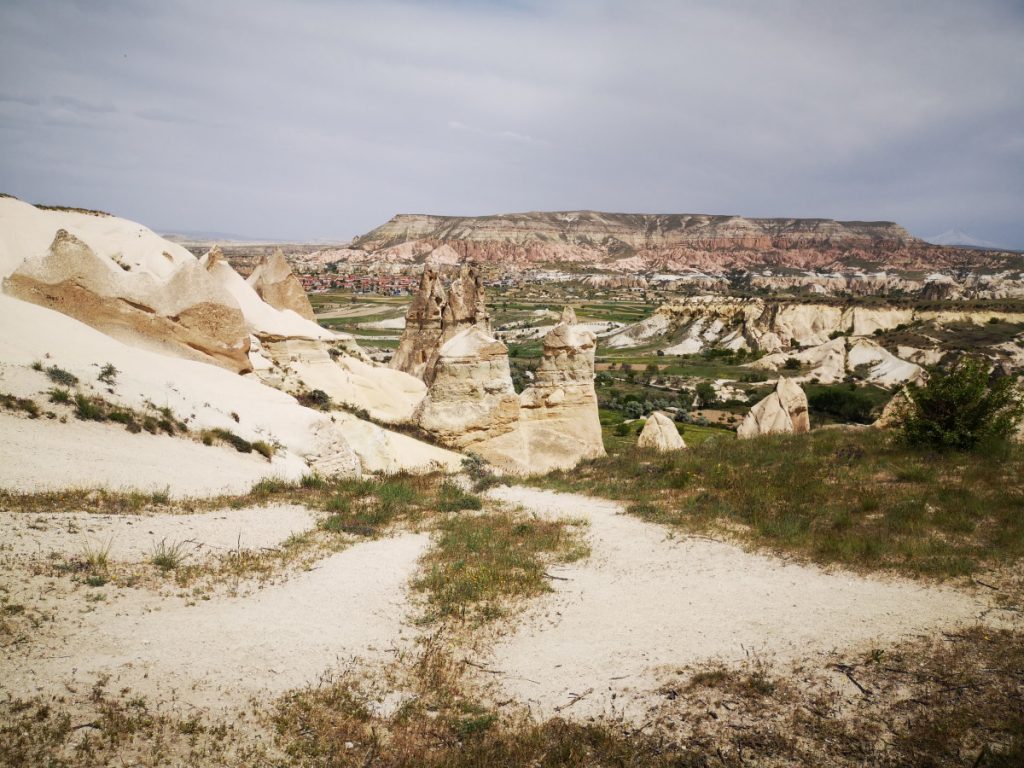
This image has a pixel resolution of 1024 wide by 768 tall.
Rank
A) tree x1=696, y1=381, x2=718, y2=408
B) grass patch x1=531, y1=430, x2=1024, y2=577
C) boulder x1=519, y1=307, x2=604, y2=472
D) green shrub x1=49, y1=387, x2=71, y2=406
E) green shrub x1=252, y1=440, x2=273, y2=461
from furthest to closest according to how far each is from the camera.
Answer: tree x1=696, y1=381, x2=718, y2=408 → boulder x1=519, y1=307, x2=604, y2=472 → green shrub x1=252, y1=440, x2=273, y2=461 → green shrub x1=49, y1=387, x2=71, y2=406 → grass patch x1=531, y1=430, x2=1024, y2=577

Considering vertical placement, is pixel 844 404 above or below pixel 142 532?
below

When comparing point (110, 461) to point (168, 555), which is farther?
point (110, 461)

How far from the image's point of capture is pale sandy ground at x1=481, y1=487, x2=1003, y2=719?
5.24m

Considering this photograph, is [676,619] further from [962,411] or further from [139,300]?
[139,300]

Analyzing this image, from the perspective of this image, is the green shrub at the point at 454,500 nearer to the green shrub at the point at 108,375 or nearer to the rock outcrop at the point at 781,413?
the green shrub at the point at 108,375

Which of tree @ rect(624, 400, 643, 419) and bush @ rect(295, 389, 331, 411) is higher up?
bush @ rect(295, 389, 331, 411)

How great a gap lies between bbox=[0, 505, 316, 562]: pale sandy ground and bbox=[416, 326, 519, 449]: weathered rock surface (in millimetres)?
8125

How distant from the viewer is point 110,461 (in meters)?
9.23

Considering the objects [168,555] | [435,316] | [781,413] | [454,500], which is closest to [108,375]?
[168,555]

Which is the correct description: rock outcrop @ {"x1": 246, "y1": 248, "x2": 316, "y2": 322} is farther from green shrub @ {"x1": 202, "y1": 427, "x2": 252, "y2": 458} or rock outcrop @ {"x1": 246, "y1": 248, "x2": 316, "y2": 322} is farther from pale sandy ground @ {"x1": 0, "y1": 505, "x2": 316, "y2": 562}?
pale sandy ground @ {"x1": 0, "y1": 505, "x2": 316, "y2": 562}

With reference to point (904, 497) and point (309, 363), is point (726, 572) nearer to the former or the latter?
point (904, 497)

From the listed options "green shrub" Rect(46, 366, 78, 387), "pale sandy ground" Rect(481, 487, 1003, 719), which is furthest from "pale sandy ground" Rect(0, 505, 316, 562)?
"green shrub" Rect(46, 366, 78, 387)

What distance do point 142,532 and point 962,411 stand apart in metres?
13.3

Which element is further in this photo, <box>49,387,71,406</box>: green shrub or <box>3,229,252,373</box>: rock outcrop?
<box>3,229,252,373</box>: rock outcrop
